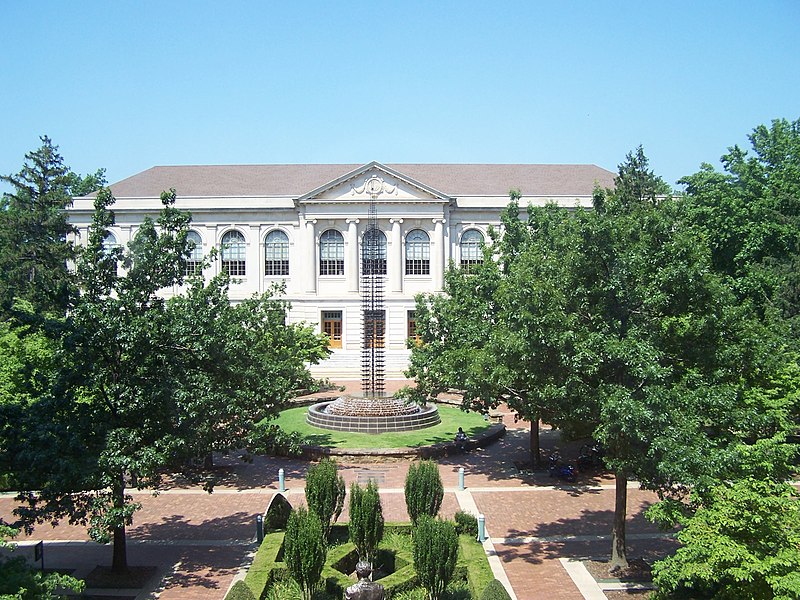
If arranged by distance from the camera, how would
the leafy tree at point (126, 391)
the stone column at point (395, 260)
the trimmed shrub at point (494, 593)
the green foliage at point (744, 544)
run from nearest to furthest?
the green foliage at point (744, 544) < the trimmed shrub at point (494, 593) < the leafy tree at point (126, 391) < the stone column at point (395, 260)

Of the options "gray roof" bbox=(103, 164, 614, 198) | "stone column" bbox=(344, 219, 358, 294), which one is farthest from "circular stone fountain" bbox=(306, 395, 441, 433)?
"gray roof" bbox=(103, 164, 614, 198)

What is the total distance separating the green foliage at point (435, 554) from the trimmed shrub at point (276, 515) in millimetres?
5876

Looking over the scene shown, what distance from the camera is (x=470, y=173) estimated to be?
192 ft

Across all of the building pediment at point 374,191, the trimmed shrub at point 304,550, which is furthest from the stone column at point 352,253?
the trimmed shrub at point 304,550

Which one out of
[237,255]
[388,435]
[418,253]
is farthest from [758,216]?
[237,255]

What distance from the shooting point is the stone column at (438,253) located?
51.3 meters

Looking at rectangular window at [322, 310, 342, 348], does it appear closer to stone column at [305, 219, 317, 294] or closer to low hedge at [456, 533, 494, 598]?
stone column at [305, 219, 317, 294]

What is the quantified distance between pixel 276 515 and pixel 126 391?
18.1 ft

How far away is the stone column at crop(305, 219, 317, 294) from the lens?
5131 cm

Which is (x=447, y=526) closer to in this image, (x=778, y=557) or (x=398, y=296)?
(x=778, y=557)

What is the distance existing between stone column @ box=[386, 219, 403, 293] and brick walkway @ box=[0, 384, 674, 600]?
1065 inches

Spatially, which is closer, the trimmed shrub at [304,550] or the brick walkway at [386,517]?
the trimmed shrub at [304,550]

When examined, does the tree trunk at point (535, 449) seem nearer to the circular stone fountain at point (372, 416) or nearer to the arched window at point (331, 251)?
the circular stone fountain at point (372, 416)

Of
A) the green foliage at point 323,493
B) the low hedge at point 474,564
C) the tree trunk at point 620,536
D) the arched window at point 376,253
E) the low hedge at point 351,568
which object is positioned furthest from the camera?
the arched window at point 376,253
